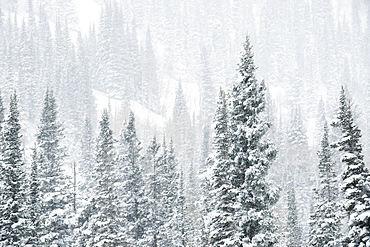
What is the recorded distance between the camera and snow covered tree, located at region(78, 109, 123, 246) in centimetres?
3425

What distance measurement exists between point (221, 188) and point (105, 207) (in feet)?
40.1

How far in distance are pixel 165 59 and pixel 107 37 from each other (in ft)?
158

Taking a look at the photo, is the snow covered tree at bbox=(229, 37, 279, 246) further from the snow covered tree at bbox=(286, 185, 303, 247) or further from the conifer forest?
the snow covered tree at bbox=(286, 185, 303, 247)

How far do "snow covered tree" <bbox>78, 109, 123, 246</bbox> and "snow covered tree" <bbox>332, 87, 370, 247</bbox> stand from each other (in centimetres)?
1820

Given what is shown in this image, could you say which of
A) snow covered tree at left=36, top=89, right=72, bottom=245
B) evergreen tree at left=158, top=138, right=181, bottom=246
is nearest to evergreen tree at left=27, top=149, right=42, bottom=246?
snow covered tree at left=36, top=89, right=72, bottom=245

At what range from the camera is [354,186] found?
21375mm

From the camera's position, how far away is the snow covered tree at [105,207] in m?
34.2

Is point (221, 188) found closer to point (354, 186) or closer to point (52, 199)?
point (354, 186)

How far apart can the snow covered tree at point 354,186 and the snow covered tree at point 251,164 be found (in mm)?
3235

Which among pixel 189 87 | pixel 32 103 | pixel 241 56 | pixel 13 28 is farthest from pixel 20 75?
pixel 241 56

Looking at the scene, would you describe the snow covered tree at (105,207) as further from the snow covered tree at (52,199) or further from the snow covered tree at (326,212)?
the snow covered tree at (326,212)

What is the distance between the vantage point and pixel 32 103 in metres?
99.8

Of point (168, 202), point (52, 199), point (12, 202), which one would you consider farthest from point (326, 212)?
point (12, 202)

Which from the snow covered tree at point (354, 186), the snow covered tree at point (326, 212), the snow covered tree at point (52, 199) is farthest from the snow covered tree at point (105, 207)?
the snow covered tree at point (354, 186)
